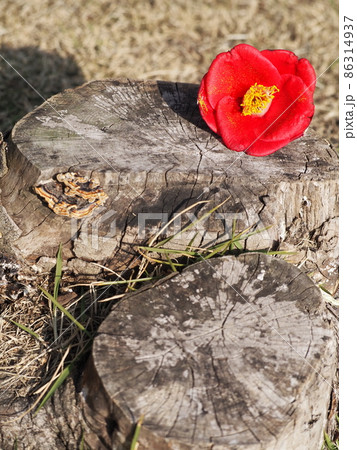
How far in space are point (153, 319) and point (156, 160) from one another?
2.37 ft

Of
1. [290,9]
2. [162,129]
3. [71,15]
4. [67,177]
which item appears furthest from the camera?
[290,9]

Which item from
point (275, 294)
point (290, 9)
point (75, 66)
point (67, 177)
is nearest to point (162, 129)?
point (67, 177)

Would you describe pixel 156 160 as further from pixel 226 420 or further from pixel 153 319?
pixel 226 420

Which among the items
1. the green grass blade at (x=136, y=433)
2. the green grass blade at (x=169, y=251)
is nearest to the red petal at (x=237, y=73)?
the green grass blade at (x=169, y=251)

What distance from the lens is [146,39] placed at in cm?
482

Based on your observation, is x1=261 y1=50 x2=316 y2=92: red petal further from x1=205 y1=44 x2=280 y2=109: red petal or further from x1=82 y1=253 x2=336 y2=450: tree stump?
x1=82 y1=253 x2=336 y2=450: tree stump

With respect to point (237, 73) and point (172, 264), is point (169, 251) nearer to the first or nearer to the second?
point (172, 264)

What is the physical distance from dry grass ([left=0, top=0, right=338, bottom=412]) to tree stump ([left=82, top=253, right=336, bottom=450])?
242cm

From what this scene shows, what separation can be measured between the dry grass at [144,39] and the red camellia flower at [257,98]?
1.75 m

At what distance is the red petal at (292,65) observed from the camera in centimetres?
241

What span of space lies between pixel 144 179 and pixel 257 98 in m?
0.66

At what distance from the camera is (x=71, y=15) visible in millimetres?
4898

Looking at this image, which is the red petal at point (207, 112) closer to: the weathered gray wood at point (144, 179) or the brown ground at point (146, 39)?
the weathered gray wood at point (144, 179)

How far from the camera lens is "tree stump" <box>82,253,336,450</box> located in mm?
1620
